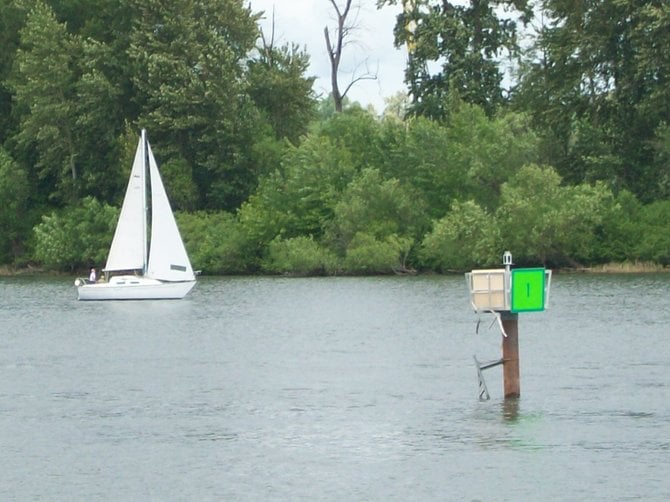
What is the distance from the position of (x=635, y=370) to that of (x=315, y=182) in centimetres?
5835

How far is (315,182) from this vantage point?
100m

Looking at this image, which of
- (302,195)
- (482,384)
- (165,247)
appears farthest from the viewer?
(302,195)

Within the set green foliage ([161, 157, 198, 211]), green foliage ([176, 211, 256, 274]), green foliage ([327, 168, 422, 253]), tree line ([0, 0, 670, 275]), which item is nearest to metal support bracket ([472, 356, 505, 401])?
tree line ([0, 0, 670, 275])

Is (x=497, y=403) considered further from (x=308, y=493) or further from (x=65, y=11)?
(x=65, y=11)

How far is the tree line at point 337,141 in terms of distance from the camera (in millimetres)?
91250

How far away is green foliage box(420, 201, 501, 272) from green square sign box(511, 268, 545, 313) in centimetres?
5655

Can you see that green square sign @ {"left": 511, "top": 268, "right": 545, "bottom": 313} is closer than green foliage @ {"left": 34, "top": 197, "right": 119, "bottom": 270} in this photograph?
Yes

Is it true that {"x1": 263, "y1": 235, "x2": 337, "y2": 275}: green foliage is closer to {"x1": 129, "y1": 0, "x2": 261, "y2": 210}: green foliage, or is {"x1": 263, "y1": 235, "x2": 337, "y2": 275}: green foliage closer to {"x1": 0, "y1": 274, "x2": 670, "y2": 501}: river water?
{"x1": 129, "y1": 0, "x2": 261, "y2": 210}: green foliage

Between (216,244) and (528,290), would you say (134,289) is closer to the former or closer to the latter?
(216,244)

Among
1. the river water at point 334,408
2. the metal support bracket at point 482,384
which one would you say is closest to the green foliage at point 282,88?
the river water at point 334,408

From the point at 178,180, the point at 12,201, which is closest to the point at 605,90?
the point at 178,180

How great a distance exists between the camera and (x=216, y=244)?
330 feet

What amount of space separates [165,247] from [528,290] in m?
47.6

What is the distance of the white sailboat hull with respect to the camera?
7931cm
